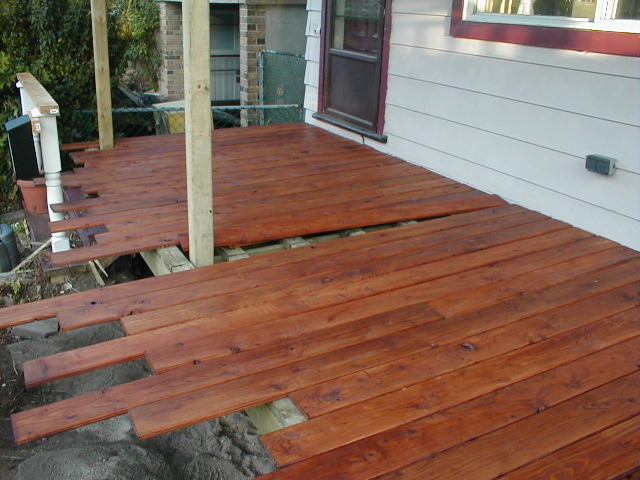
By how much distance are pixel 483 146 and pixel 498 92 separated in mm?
362

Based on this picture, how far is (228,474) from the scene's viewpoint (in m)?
3.09

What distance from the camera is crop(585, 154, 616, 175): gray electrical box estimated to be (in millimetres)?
3303

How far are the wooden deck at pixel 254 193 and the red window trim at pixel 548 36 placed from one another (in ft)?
3.22

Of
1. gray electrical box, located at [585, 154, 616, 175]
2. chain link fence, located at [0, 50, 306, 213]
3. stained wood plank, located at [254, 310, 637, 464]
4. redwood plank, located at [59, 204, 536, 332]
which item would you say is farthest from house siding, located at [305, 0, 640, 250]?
chain link fence, located at [0, 50, 306, 213]

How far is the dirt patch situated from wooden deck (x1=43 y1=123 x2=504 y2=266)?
0.93 m

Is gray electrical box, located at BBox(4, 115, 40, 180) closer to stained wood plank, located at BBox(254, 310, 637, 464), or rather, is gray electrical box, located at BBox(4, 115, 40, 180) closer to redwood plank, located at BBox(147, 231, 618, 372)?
redwood plank, located at BBox(147, 231, 618, 372)

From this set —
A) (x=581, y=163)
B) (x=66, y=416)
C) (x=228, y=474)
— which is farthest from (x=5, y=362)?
(x=581, y=163)

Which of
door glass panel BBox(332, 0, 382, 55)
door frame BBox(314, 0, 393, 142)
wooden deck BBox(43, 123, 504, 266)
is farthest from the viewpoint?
door glass panel BBox(332, 0, 382, 55)

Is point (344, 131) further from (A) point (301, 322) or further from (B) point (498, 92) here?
(A) point (301, 322)

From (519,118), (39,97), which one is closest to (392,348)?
(519,118)

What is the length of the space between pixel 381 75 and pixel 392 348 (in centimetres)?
312

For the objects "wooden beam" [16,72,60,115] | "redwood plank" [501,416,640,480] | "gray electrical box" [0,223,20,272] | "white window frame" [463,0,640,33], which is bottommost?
"gray electrical box" [0,223,20,272]

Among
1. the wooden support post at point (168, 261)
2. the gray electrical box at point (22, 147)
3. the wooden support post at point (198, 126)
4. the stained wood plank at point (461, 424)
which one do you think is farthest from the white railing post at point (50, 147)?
the stained wood plank at point (461, 424)

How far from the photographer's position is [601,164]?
3336 millimetres
